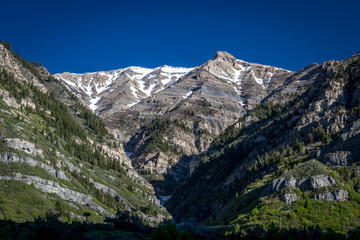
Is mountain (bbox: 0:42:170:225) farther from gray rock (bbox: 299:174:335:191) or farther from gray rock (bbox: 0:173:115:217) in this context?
gray rock (bbox: 299:174:335:191)

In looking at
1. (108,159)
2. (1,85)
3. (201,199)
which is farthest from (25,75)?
(201,199)

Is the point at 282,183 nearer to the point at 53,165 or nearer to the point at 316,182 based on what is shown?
the point at 316,182

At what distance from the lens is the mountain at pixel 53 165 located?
7338 centimetres

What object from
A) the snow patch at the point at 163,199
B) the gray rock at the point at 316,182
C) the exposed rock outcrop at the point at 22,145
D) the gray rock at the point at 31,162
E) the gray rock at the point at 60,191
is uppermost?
the snow patch at the point at 163,199

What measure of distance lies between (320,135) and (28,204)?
81.2 m

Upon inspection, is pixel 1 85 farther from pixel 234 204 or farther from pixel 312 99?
pixel 312 99

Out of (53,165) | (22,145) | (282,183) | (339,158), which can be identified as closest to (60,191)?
(53,165)

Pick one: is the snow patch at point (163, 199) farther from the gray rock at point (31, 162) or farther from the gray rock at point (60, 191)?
the gray rock at point (31, 162)

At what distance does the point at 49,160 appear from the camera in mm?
94188

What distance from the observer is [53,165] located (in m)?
93.1

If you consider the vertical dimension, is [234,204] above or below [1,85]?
below

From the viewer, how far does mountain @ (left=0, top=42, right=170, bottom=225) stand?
73.4m

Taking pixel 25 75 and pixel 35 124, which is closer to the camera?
pixel 35 124

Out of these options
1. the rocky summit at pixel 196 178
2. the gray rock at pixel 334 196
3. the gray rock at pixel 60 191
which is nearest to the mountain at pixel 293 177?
the gray rock at pixel 334 196
